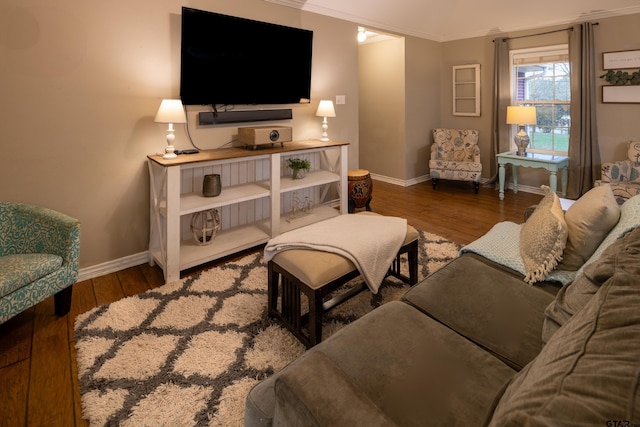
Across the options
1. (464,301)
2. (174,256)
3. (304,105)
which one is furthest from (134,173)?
(464,301)

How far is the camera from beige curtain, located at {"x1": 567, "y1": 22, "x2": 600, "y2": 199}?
167 inches

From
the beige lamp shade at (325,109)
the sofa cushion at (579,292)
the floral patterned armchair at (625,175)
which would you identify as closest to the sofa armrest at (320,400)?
the sofa cushion at (579,292)

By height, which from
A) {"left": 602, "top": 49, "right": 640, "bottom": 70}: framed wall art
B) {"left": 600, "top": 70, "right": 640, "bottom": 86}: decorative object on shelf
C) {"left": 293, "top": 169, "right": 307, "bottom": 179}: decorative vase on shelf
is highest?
{"left": 602, "top": 49, "right": 640, "bottom": 70}: framed wall art

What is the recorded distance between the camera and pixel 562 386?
1.90ft

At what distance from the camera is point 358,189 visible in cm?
413

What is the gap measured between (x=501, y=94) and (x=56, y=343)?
216 inches

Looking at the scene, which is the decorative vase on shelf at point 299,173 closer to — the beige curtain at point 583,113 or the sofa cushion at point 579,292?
the sofa cushion at point 579,292

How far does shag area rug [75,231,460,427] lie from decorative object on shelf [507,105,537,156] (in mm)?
2961

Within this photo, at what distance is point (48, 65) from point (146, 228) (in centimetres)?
130

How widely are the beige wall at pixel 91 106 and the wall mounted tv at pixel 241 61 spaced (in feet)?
0.42

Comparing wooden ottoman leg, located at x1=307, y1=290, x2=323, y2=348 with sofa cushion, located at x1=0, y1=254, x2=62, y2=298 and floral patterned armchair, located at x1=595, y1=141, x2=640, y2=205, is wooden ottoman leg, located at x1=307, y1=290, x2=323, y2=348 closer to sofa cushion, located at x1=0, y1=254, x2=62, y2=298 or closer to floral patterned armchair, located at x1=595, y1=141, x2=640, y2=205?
sofa cushion, located at x1=0, y1=254, x2=62, y2=298

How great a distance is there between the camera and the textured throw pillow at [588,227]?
1593 mm

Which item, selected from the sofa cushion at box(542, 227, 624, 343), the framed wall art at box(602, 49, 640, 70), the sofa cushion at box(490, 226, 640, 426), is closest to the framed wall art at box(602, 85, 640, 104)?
the framed wall art at box(602, 49, 640, 70)

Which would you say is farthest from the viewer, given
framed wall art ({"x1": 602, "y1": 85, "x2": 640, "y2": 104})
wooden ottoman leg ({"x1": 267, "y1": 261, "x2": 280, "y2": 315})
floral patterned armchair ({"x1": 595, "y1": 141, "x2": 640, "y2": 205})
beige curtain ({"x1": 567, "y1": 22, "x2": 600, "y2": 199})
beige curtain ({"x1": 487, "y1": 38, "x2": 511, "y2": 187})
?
beige curtain ({"x1": 487, "y1": 38, "x2": 511, "y2": 187})
